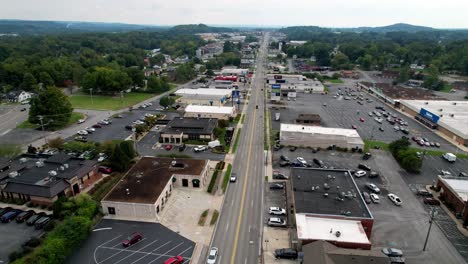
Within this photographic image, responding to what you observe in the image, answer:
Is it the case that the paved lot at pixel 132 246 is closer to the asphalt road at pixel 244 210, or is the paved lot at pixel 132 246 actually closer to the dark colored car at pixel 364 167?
the asphalt road at pixel 244 210

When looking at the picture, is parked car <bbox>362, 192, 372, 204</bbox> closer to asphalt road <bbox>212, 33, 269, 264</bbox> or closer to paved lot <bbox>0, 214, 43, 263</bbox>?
asphalt road <bbox>212, 33, 269, 264</bbox>

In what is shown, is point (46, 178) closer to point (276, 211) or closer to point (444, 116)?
point (276, 211)

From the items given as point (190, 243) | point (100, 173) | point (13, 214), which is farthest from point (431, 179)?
point (13, 214)

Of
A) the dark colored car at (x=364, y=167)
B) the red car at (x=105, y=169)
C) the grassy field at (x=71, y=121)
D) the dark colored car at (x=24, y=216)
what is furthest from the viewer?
the grassy field at (x=71, y=121)

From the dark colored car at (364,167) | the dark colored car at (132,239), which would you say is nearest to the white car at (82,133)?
the dark colored car at (132,239)

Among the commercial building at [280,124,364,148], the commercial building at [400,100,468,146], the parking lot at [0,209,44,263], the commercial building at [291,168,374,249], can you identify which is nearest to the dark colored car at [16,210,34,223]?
the parking lot at [0,209,44,263]

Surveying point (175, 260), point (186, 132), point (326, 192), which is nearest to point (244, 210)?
point (326, 192)

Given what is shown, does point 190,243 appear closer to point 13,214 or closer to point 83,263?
point 83,263

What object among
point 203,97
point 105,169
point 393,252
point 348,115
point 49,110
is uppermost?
point 203,97
